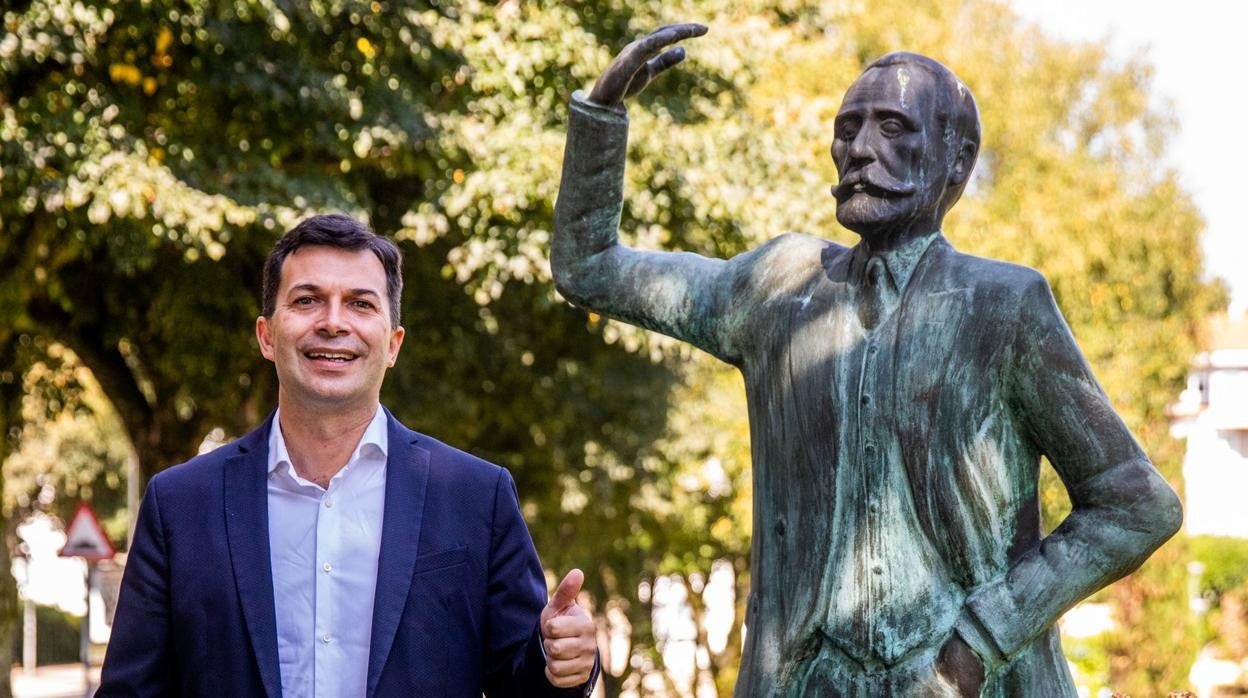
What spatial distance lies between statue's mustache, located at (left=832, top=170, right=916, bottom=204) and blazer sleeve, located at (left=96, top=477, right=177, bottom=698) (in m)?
1.46

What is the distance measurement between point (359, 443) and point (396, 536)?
207mm

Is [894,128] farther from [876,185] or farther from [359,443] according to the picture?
[359,443]

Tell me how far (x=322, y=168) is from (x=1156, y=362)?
1392 centimetres

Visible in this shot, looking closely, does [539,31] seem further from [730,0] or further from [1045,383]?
[1045,383]

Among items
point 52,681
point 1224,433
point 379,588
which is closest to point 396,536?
point 379,588

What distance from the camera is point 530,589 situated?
350 centimetres

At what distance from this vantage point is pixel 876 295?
3285 millimetres

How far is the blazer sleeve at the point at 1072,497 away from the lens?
3086 mm

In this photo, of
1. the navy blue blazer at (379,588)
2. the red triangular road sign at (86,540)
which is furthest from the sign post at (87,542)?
the navy blue blazer at (379,588)

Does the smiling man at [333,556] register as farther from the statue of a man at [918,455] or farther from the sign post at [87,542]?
the sign post at [87,542]

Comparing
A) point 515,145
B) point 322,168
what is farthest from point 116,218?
point 515,145

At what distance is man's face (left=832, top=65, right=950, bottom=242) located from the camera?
324cm

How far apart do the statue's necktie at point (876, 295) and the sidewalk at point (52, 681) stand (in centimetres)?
2851

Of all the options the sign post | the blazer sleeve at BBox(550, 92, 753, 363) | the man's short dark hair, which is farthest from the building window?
the man's short dark hair
